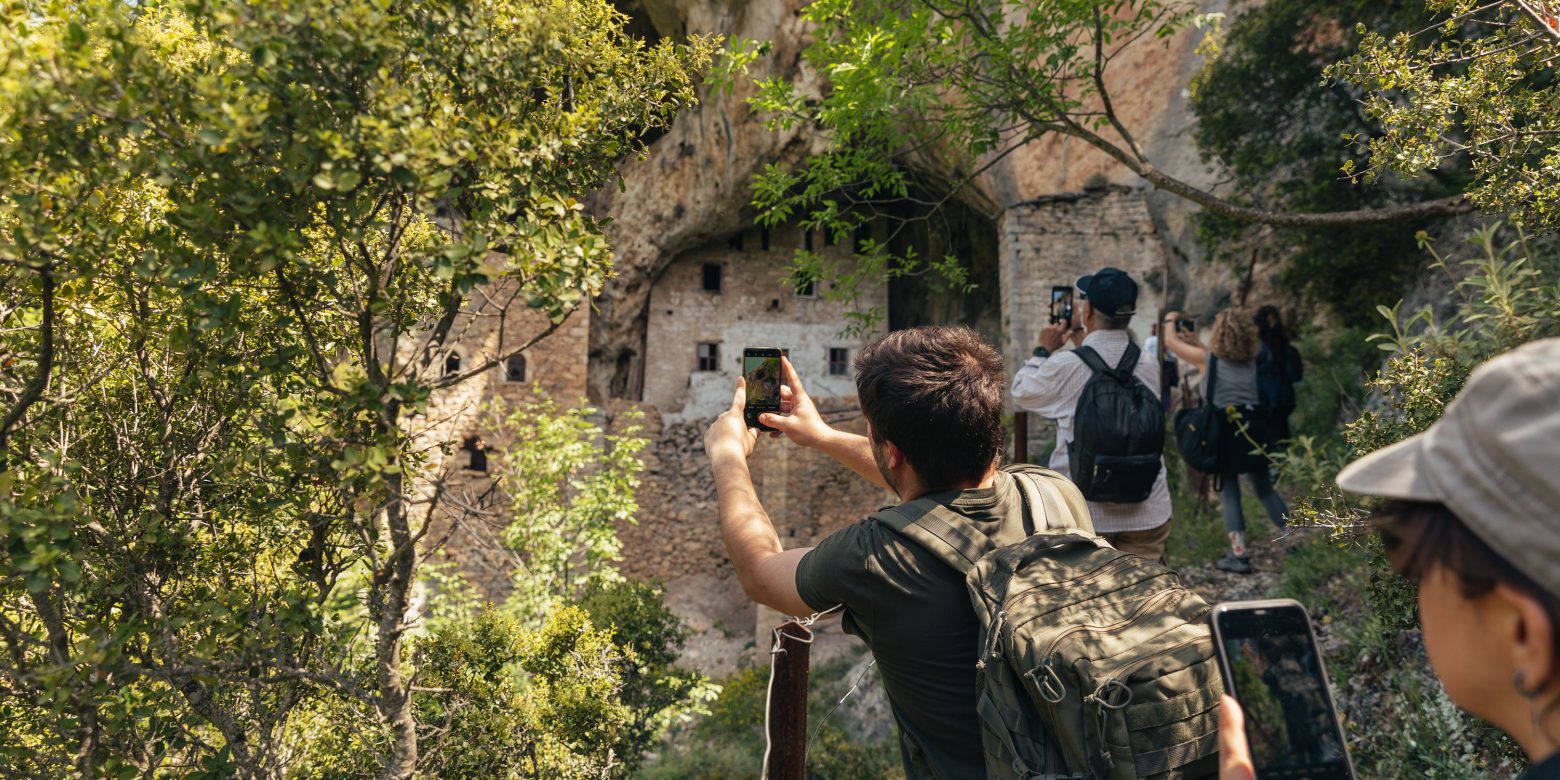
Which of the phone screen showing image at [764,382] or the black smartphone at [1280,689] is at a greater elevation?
the phone screen showing image at [764,382]

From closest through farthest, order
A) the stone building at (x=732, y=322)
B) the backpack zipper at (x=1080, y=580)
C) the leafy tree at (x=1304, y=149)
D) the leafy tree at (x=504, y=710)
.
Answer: the backpack zipper at (x=1080, y=580) → the leafy tree at (x=504, y=710) → the leafy tree at (x=1304, y=149) → the stone building at (x=732, y=322)

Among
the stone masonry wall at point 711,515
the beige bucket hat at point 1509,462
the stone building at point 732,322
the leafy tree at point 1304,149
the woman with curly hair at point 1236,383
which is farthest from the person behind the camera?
the stone building at point 732,322

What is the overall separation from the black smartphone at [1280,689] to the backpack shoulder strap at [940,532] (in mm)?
471

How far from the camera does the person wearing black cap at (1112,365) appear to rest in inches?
141

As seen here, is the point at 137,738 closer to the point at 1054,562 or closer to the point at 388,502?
the point at 388,502

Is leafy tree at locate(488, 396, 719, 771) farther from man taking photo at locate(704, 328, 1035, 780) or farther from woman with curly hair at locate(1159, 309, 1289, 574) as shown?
man taking photo at locate(704, 328, 1035, 780)

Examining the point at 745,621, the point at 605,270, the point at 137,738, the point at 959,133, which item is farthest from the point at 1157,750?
the point at 745,621

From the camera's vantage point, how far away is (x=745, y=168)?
50.2 ft

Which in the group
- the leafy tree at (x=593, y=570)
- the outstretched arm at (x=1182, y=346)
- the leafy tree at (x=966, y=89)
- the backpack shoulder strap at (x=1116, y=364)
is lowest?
the leafy tree at (x=593, y=570)

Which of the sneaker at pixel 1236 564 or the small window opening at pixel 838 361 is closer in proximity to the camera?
the sneaker at pixel 1236 564

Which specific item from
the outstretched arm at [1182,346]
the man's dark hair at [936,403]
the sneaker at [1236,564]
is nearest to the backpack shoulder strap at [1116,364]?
the outstretched arm at [1182,346]

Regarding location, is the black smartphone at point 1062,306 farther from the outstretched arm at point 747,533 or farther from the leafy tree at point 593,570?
the leafy tree at point 593,570

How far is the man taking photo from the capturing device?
161cm

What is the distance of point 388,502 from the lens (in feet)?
8.52
